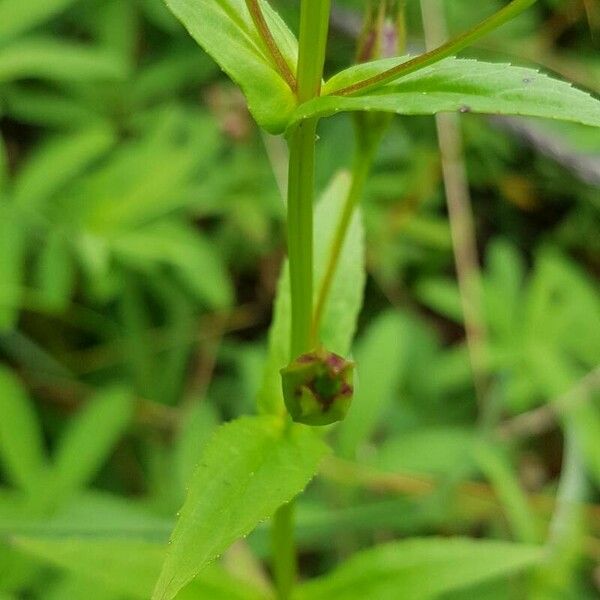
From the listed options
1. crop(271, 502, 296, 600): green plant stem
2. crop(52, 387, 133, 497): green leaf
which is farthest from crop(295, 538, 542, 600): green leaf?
crop(52, 387, 133, 497): green leaf

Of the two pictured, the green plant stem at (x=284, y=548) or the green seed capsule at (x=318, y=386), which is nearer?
the green seed capsule at (x=318, y=386)

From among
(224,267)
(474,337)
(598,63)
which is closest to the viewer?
(474,337)

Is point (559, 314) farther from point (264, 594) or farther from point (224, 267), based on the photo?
point (264, 594)

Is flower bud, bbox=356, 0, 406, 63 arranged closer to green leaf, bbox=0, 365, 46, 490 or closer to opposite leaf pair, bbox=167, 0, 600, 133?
opposite leaf pair, bbox=167, 0, 600, 133

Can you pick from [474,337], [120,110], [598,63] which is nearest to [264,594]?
[474,337]

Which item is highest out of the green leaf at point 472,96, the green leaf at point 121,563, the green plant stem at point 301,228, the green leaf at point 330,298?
the green leaf at point 472,96

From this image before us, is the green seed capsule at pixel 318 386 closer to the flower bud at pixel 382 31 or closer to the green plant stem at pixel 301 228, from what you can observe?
the green plant stem at pixel 301 228

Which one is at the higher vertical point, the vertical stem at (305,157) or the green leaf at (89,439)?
the vertical stem at (305,157)

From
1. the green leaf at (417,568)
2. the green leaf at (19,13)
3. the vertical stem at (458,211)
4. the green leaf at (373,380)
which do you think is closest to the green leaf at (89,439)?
the green leaf at (373,380)
